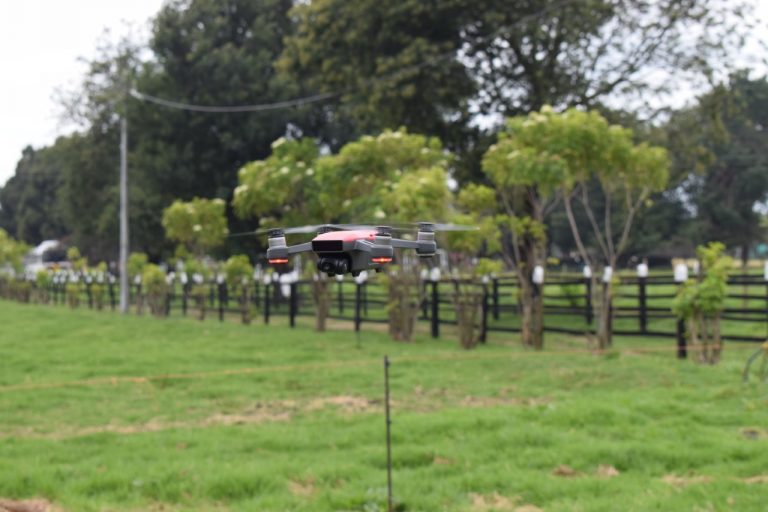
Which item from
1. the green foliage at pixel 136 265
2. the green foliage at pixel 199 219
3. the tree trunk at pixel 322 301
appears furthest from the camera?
the green foliage at pixel 136 265

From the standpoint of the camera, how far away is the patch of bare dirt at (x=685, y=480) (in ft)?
19.9

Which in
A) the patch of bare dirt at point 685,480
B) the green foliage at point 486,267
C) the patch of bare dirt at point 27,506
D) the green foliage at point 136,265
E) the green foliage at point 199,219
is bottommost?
the patch of bare dirt at point 27,506

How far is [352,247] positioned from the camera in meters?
1.72

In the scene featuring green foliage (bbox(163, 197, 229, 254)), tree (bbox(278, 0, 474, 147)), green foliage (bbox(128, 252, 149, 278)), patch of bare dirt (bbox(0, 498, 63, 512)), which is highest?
tree (bbox(278, 0, 474, 147))

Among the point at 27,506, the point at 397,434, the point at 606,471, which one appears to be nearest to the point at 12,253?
the point at 397,434

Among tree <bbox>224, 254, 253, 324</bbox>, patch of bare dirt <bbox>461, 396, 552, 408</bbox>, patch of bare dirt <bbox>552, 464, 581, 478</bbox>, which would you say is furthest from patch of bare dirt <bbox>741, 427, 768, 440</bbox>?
tree <bbox>224, 254, 253, 324</bbox>

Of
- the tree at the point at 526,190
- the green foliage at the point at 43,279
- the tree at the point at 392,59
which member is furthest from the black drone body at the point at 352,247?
the green foliage at the point at 43,279

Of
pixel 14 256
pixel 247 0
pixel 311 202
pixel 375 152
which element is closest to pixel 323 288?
pixel 311 202

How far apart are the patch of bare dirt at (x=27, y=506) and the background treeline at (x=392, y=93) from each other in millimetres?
14894

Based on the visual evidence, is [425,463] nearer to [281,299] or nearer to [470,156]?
[470,156]

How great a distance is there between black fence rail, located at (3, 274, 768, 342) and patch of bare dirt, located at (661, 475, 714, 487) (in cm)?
637

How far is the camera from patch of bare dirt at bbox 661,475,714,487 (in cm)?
608

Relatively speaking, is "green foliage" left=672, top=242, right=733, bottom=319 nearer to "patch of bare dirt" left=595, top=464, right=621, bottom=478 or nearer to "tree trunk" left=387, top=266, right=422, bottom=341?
"patch of bare dirt" left=595, top=464, right=621, bottom=478

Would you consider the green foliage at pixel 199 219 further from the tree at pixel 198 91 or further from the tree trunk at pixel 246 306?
the tree at pixel 198 91
